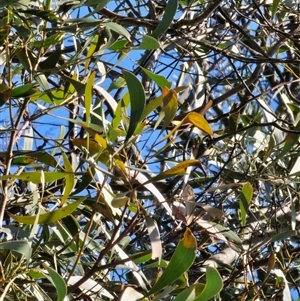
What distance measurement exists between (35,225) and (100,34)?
12.3 inches

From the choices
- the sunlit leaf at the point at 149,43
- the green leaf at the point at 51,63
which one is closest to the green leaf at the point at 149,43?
the sunlit leaf at the point at 149,43

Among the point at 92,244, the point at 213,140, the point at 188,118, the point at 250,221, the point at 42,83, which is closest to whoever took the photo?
the point at 188,118

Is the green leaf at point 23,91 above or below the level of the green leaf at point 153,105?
above

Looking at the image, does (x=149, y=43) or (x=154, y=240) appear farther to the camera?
(x=149, y=43)

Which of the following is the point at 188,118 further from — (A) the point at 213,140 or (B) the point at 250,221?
(B) the point at 250,221

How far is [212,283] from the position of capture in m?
0.73

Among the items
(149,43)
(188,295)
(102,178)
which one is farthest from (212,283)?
(149,43)

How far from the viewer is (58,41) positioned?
922 millimetres

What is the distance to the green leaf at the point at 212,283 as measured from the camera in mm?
729

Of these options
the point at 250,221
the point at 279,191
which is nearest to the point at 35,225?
the point at 250,221

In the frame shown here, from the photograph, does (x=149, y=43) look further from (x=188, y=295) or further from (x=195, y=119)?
(x=188, y=295)

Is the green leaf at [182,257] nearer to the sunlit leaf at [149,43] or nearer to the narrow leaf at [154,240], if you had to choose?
the narrow leaf at [154,240]

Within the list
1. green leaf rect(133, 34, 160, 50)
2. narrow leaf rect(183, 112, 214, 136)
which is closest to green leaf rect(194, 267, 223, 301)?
narrow leaf rect(183, 112, 214, 136)

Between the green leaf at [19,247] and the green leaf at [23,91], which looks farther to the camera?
the green leaf at [23,91]
